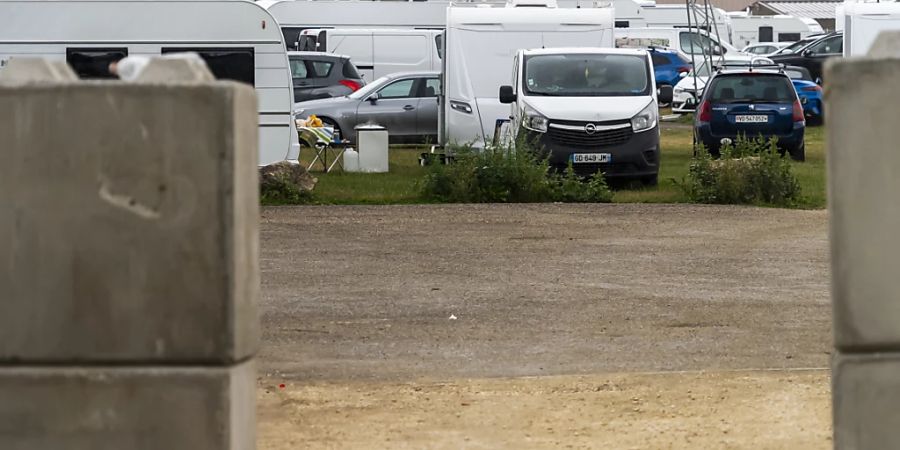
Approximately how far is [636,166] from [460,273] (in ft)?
26.3

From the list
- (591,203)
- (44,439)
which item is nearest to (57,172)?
(44,439)

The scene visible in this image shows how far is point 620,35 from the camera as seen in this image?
145 ft

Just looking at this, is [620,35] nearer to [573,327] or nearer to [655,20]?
[655,20]

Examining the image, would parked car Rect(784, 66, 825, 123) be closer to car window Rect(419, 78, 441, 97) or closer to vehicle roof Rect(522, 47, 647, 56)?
car window Rect(419, 78, 441, 97)

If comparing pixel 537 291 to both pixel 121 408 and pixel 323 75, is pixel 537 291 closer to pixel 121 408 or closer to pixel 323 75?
pixel 121 408

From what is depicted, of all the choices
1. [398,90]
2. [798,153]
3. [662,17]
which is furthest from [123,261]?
[662,17]

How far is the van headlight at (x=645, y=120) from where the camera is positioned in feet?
65.5

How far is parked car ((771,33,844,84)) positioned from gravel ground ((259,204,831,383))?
72.9 feet

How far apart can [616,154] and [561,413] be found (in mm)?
13054

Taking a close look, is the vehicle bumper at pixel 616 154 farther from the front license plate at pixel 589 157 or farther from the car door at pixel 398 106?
the car door at pixel 398 106

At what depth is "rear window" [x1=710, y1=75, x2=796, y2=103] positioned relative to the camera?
77.7 ft

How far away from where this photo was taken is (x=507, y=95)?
20.3 meters

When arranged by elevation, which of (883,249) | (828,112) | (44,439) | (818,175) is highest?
(828,112)

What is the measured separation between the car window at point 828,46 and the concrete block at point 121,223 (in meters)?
35.8
